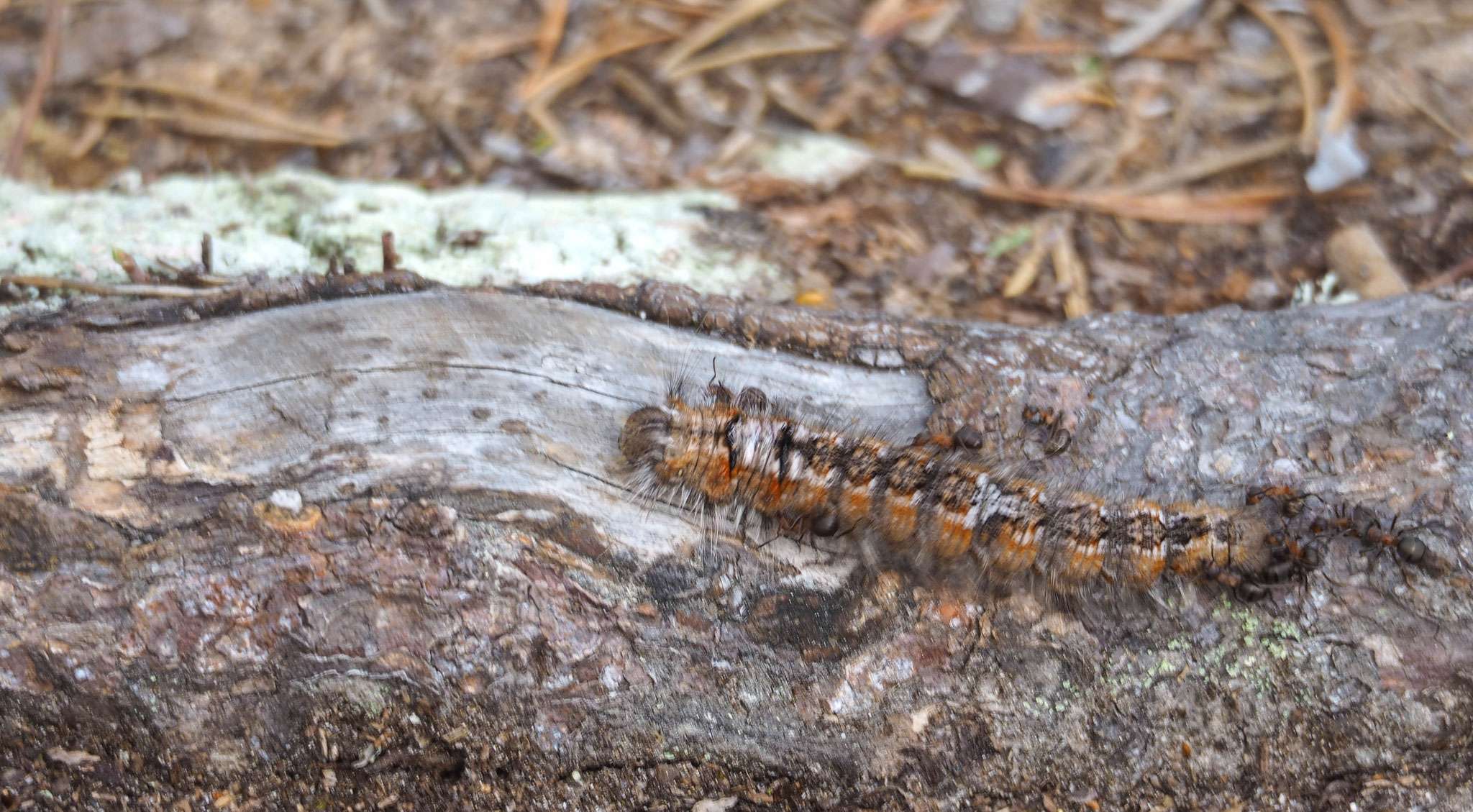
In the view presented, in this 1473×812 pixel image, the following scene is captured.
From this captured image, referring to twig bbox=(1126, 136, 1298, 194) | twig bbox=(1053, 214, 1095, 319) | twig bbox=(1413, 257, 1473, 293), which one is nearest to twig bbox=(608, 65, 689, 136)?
twig bbox=(1053, 214, 1095, 319)

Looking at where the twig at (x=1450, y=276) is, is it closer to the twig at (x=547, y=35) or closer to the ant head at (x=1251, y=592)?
the ant head at (x=1251, y=592)

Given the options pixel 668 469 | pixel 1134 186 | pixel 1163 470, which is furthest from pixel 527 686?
A: pixel 1134 186

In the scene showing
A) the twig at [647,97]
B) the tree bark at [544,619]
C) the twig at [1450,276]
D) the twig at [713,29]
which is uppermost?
the twig at [713,29]

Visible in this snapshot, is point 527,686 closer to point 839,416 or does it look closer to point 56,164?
point 839,416

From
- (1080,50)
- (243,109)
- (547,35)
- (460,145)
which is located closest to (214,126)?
(243,109)

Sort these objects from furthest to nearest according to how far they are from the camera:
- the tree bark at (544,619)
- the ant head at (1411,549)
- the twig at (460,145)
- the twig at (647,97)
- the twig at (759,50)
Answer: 1. the twig at (759,50)
2. the twig at (647,97)
3. the twig at (460,145)
4. the ant head at (1411,549)
5. the tree bark at (544,619)

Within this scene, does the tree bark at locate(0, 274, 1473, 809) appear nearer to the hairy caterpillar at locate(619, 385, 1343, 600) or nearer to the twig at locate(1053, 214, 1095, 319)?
the hairy caterpillar at locate(619, 385, 1343, 600)

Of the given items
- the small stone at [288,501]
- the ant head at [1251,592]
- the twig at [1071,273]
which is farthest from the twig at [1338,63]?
the small stone at [288,501]
